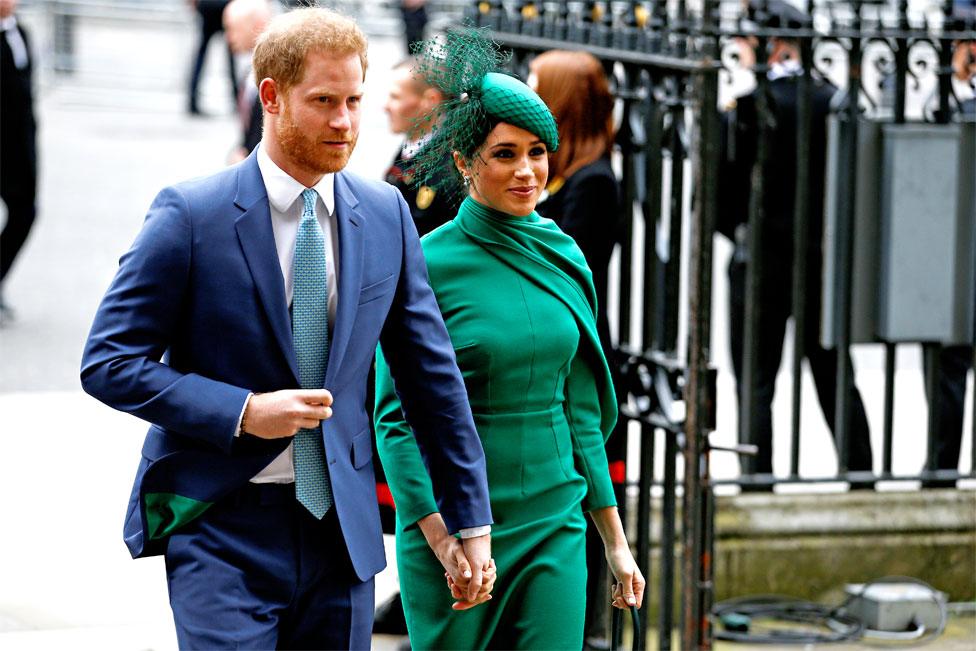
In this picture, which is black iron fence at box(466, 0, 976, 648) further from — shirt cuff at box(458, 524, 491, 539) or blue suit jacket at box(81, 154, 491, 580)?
blue suit jacket at box(81, 154, 491, 580)

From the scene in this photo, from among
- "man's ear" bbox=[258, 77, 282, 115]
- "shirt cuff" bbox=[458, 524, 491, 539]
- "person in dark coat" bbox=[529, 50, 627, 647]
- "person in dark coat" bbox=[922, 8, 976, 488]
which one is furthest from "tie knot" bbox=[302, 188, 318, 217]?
"person in dark coat" bbox=[922, 8, 976, 488]

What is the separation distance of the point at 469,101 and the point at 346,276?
0.66 meters

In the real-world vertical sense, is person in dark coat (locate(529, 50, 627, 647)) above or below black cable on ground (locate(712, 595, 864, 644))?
above

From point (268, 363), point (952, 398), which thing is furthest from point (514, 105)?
point (952, 398)

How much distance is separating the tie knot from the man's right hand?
1.20 ft

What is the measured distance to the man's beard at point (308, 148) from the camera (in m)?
3.32

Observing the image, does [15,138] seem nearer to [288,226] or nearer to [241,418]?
[288,226]

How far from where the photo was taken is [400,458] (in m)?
3.82

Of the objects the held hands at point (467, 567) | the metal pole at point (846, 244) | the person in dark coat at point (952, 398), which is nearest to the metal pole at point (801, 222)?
the metal pole at point (846, 244)

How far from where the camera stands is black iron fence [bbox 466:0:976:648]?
5.30 metres

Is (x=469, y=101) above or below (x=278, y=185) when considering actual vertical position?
above

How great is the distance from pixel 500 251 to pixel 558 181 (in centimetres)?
156

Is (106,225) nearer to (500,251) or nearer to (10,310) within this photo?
(10,310)

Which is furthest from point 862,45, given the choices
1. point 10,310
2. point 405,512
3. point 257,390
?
point 10,310
